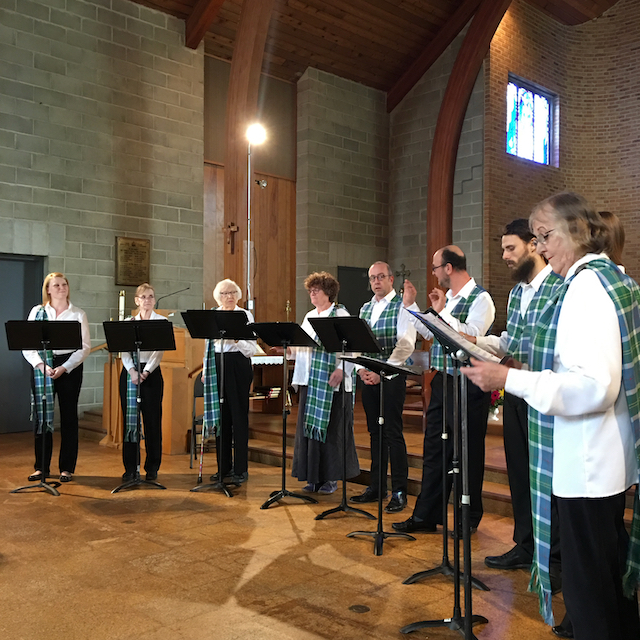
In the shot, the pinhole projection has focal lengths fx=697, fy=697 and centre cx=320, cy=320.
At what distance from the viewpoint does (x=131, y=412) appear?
526 centimetres

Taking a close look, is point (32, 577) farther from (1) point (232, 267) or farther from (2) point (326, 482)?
(1) point (232, 267)

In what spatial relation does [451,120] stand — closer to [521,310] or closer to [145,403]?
[145,403]

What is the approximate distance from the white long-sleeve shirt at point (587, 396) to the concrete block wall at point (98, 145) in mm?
7231

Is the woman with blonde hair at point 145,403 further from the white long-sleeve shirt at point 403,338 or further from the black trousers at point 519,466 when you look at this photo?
the black trousers at point 519,466

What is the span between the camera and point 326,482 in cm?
493

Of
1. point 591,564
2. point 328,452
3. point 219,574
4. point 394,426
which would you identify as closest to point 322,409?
point 328,452

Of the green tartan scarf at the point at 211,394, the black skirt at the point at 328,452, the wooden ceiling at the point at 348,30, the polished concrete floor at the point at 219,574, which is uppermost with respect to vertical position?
the wooden ceiling at the point at 348,30

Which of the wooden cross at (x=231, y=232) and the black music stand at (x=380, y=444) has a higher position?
the wooden cross at (x=231, y=232)

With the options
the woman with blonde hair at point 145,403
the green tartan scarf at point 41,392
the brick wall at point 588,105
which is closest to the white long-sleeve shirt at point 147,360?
the woman with blonde hair at point 145,403

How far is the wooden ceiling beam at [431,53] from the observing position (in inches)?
408

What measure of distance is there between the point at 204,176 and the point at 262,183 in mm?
868

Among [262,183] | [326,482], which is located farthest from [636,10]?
[326,482]

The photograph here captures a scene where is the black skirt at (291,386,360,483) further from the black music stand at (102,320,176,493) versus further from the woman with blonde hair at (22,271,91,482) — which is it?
the woman with blonde hair at (22,271,91,482)

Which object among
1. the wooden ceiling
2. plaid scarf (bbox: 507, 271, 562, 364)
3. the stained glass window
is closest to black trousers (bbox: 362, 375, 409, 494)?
plaid scarf (bbox: 507, 271, 562, 364)
